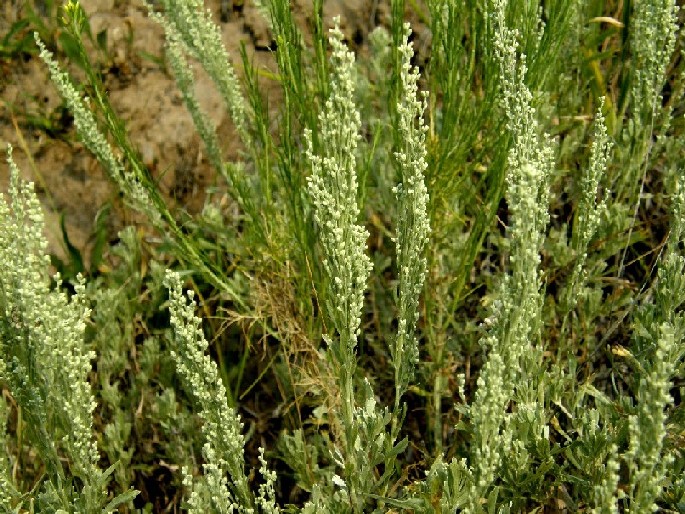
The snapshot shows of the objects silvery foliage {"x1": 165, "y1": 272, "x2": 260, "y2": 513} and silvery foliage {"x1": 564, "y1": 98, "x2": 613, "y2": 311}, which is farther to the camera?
silvery foliage {"x1": 564, "y1": 98, "x2": 613, "y2": 311}

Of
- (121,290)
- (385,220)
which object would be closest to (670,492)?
(385,220)

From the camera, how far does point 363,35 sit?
12.6 feet

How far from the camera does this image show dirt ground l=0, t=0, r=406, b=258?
3.61 m

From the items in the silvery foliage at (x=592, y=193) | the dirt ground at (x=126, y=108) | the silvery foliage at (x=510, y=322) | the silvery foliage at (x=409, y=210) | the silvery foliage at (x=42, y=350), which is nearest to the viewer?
the silvery foliage at (x=510, y=322)

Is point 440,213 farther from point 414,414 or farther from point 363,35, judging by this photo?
point 363,35

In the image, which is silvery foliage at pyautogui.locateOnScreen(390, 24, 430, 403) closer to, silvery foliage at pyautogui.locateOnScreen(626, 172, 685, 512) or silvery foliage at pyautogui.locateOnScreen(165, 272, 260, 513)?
silvery foliage at pyautogui.locateOnScreen(165, 272, 260, 513)

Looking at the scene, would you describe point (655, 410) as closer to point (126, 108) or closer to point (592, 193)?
point (592, 193)

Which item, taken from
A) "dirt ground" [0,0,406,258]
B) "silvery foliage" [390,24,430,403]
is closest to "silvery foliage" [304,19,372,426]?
"silvery foliage" [390,24,430,403]

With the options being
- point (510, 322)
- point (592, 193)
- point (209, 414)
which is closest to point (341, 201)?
point (510, 322)

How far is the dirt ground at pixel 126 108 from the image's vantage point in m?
3.61

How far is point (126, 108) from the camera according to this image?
3.75 metres

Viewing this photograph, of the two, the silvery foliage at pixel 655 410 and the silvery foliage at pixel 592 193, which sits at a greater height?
the silvery foliage at pixel 592 193

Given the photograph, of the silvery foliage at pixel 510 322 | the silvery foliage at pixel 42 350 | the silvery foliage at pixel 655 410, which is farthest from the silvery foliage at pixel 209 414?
the silvery foliage at pixel 655 410

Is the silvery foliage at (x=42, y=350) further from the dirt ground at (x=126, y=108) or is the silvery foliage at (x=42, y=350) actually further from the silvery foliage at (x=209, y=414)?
the dirt ground at (x=126, y=108)
